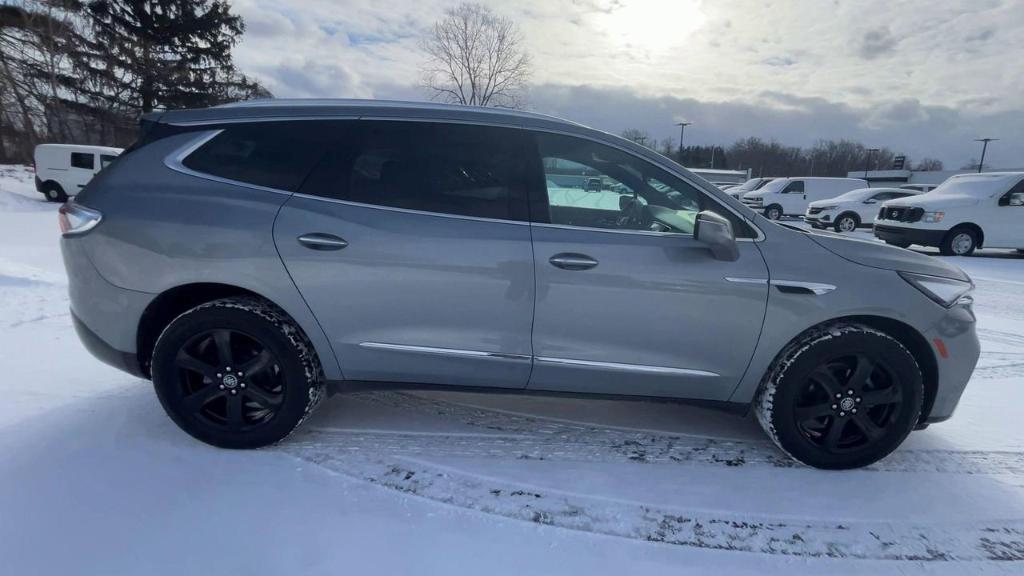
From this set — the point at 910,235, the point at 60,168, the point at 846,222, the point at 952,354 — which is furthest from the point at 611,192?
the point at 60,168

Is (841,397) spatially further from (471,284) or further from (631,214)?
(471,284)

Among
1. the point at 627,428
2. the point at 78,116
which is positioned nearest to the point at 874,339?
the point at 627,428

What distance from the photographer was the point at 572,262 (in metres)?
2.62

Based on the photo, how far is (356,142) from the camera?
280 centimetres

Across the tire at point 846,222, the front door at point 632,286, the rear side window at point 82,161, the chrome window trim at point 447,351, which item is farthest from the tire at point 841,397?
the rear side window at point 82,161

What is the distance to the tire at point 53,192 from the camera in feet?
58.8

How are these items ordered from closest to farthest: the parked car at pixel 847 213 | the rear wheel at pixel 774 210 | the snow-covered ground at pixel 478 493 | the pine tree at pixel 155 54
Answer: the snow-covered ground at pixel 478 493
the parked car at pixel 847 213
the rear wheel at pixel 774 210
the pine tree at pixel 155 54

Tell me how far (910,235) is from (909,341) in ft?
35.7

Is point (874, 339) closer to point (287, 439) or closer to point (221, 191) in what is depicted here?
point (287, 439)

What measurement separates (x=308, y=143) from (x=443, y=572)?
215 cm

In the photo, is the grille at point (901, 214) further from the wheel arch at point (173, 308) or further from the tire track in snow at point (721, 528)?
the wheel arch at point (173, 308)

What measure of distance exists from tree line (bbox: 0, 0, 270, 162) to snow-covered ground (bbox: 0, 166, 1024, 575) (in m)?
30.9

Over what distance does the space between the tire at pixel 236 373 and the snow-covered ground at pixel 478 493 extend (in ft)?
0.50

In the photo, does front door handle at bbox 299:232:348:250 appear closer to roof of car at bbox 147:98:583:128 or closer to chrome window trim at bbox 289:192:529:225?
chrome window trim at bbox 289:192:529:225
